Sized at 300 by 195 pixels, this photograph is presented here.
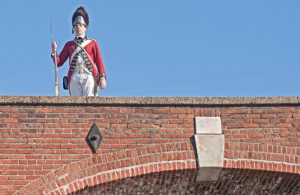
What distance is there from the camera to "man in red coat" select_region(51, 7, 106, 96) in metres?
10.5

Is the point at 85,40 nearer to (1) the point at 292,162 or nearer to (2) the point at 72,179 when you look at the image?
(2) the point at 72,179

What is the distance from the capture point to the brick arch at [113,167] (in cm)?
884

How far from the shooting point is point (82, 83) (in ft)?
34.2

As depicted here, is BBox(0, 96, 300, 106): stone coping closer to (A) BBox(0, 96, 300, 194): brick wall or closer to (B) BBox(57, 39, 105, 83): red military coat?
(A) BBox(0, 96, 300, 194): brick wall

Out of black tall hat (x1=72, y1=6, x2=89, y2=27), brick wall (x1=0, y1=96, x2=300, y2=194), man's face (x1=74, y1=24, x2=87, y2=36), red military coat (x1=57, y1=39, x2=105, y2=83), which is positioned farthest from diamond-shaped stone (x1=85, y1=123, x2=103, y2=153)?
black tall hat (x1=72, y1=6, x2=89, y2=27)

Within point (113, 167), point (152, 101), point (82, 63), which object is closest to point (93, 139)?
point (113, 167)

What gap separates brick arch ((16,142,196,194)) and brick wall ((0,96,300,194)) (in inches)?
0.6

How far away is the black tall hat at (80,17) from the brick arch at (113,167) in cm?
282

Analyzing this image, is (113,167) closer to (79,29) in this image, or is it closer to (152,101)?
(152,101)

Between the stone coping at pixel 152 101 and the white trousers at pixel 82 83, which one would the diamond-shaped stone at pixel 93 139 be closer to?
the stone coping at pixel 152 101

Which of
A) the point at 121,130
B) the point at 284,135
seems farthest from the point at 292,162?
the point at 121,130

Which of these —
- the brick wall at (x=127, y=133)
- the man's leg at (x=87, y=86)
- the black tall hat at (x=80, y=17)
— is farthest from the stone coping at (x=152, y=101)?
the black tall hat at (x=80, y=17)

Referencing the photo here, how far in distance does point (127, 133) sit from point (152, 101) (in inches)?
24.0

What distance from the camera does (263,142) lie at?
9.41m
